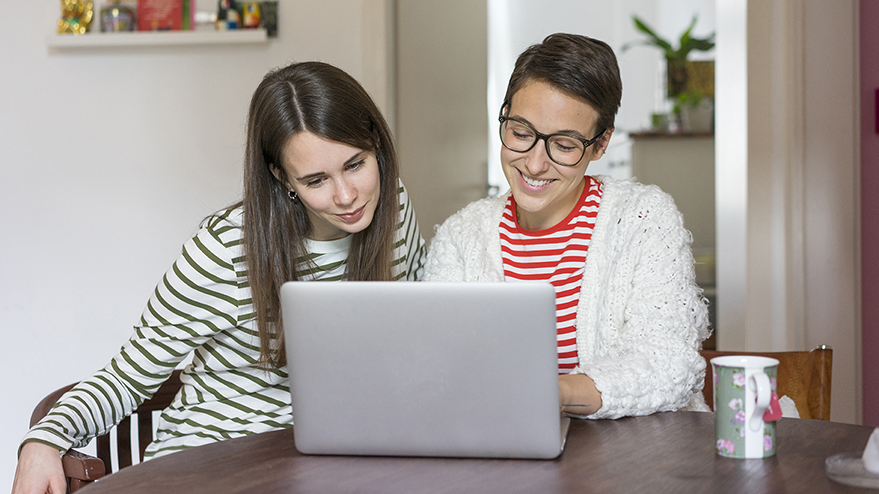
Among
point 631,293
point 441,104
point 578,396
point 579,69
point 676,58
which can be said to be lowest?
point 578,396

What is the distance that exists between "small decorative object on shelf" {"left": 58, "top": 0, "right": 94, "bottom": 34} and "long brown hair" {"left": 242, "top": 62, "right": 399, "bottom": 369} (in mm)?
1409

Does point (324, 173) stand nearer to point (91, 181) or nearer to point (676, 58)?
point (91, 181)

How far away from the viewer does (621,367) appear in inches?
44.6

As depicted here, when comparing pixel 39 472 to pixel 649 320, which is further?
pixel 649 320

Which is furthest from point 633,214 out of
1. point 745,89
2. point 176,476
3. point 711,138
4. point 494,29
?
point 494,29

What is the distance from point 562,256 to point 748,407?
535 millimetres

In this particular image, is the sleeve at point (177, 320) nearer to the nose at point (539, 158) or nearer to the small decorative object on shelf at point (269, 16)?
the nose at point (539, 158)

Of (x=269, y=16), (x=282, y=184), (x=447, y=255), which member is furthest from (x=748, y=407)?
(x=269, y=16)

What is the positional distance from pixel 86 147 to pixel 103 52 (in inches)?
11.7

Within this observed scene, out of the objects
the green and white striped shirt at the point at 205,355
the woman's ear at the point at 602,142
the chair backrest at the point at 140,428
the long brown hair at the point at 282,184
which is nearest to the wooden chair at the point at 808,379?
the woman's ear at the point at 602,142

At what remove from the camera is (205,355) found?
1410 mm

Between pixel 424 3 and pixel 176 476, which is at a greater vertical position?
pixel 424 3

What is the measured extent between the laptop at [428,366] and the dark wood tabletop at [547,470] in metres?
0.03

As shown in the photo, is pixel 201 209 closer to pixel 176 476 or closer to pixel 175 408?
pixel 175 408
